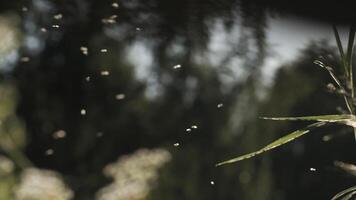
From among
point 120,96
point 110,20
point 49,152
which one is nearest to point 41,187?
point 49,152

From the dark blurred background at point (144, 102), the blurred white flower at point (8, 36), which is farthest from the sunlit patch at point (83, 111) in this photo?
the blurred white flower at point (8, 36)

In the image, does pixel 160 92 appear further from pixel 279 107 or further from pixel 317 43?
pixel 317 43

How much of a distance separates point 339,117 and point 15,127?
3.48ft

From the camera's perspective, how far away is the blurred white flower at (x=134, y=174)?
1422 mm

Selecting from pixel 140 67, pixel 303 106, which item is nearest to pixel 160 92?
pixel 140 67

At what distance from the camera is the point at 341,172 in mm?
Result: 1188

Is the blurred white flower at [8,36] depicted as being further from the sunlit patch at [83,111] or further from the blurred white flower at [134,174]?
the blurred white flower at [134,174]

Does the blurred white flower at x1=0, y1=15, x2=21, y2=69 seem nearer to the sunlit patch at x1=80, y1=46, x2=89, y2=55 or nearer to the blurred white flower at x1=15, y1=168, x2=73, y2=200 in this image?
the sunlit patch at x1=80, y1=46, x2=89, y2=55

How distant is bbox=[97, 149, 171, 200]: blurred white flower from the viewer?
142cm

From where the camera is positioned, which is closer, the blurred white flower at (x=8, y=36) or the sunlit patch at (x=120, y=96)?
the blurred white flower at (x=8, y=36)

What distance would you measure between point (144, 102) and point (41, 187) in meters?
0.36

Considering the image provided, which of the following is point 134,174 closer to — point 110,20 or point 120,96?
point 120,96

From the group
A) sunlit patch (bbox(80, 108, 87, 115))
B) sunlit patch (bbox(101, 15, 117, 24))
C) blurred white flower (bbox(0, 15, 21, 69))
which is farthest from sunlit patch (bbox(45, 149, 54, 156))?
sunlit patch (bbox(101, 15, 117, 24))

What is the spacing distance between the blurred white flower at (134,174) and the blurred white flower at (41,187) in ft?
0.39
